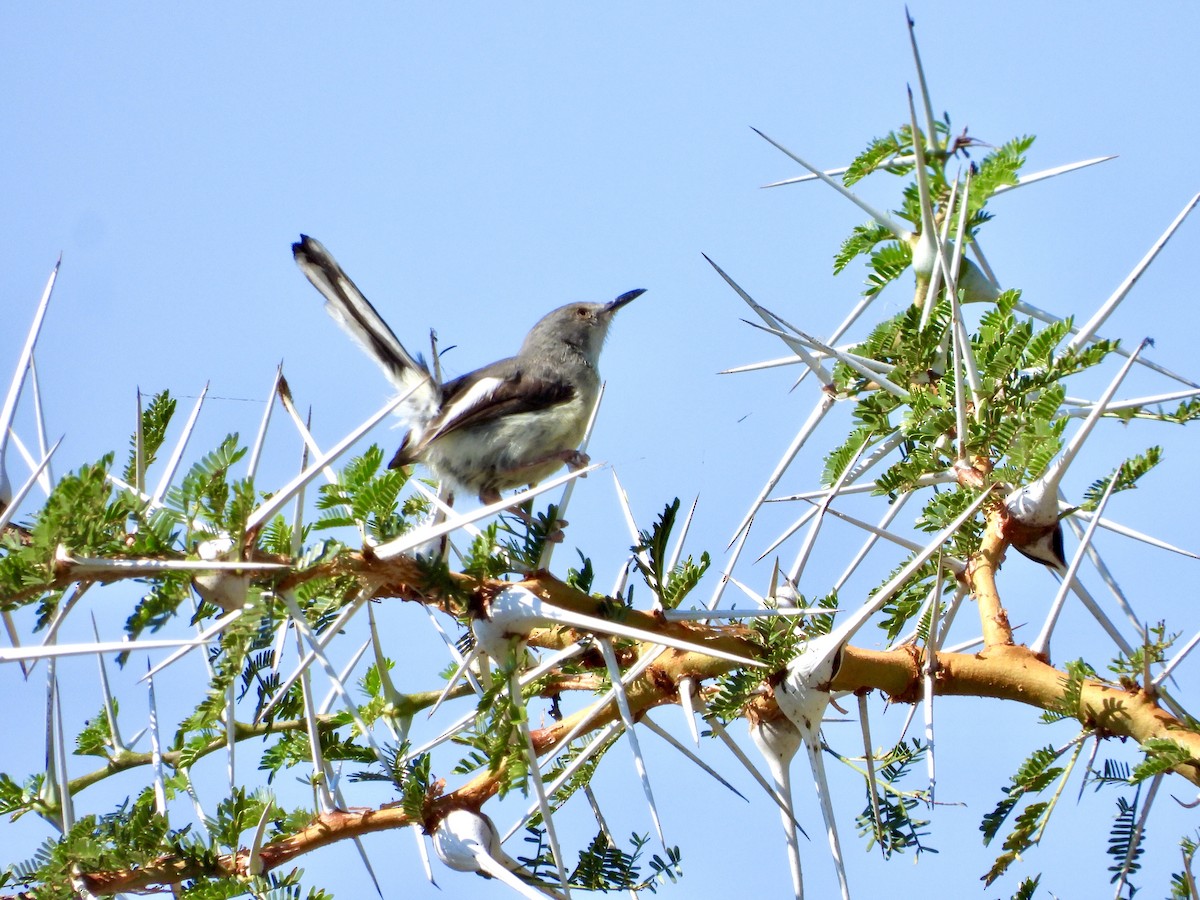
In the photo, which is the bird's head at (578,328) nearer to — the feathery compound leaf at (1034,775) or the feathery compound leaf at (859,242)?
the feathery compound leaf at (859,242)

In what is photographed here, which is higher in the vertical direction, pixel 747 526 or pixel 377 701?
pixel 747 526

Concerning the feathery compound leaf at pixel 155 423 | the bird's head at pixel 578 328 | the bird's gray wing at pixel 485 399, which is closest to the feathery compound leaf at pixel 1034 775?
the feathery compound leaf at pixel 155 423

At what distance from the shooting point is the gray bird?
4617mm

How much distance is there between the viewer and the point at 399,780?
8.43 feet

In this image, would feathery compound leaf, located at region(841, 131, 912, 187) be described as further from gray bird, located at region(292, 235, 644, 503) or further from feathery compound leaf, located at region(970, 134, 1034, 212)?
gray bird, located at region(292, 235, 644, 503)

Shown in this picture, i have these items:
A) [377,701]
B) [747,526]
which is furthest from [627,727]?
[377,701]

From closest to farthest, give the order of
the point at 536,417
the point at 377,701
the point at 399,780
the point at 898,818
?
the point at 399,780 → the point at 898,818 → the point at 377,701 → the point at 536,417

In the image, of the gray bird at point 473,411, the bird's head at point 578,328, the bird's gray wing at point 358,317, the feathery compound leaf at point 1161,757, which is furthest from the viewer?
the bird's head at point 578,328

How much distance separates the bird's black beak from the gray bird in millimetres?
1067

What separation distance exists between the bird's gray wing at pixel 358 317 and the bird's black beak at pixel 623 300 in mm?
1812

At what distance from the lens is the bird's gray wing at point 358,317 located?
4.35 m

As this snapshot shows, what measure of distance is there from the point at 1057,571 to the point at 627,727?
1203mm

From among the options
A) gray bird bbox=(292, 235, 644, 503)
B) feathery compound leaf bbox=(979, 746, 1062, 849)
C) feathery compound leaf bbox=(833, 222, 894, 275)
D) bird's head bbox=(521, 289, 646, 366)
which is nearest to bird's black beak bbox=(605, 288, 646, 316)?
bird's head bbox=(521, 289, 646, 366)

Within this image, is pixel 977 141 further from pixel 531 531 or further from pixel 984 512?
pixel 531 531
